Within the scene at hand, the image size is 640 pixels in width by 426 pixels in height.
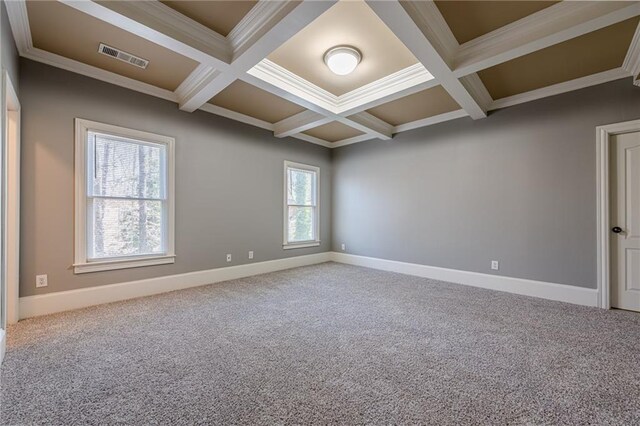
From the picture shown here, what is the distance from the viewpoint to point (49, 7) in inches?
87.7

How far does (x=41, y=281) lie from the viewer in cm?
289

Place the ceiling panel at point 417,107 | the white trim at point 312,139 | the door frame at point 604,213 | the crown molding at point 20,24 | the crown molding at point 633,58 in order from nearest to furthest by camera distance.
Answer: the crown molding at point 20,24, the crown molding at point 633,58, the door frame at point 604,213, the ceiling panel at point 417,107, the white trim at point 312,139

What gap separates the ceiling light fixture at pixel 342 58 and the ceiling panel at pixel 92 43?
59.4 inches

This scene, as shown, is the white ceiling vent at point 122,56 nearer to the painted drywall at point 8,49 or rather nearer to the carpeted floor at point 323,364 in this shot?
the painted drywall at point 8,49

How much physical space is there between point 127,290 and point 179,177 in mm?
1617

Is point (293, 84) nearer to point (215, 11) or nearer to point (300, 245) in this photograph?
point (215, 11)

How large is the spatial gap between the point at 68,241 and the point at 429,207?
503cm

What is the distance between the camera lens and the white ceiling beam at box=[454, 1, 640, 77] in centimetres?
209

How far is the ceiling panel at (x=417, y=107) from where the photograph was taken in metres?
3.78

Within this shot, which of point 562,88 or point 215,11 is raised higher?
point 215,11

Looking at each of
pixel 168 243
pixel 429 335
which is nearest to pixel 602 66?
pixel 429 335

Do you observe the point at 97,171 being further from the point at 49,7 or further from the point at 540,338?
the point at 540,338

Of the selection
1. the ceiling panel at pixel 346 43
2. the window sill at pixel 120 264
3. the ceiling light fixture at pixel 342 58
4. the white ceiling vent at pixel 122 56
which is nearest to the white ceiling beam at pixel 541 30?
the ceiling panel at pixel 346 43

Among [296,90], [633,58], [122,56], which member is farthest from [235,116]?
[633,58]
